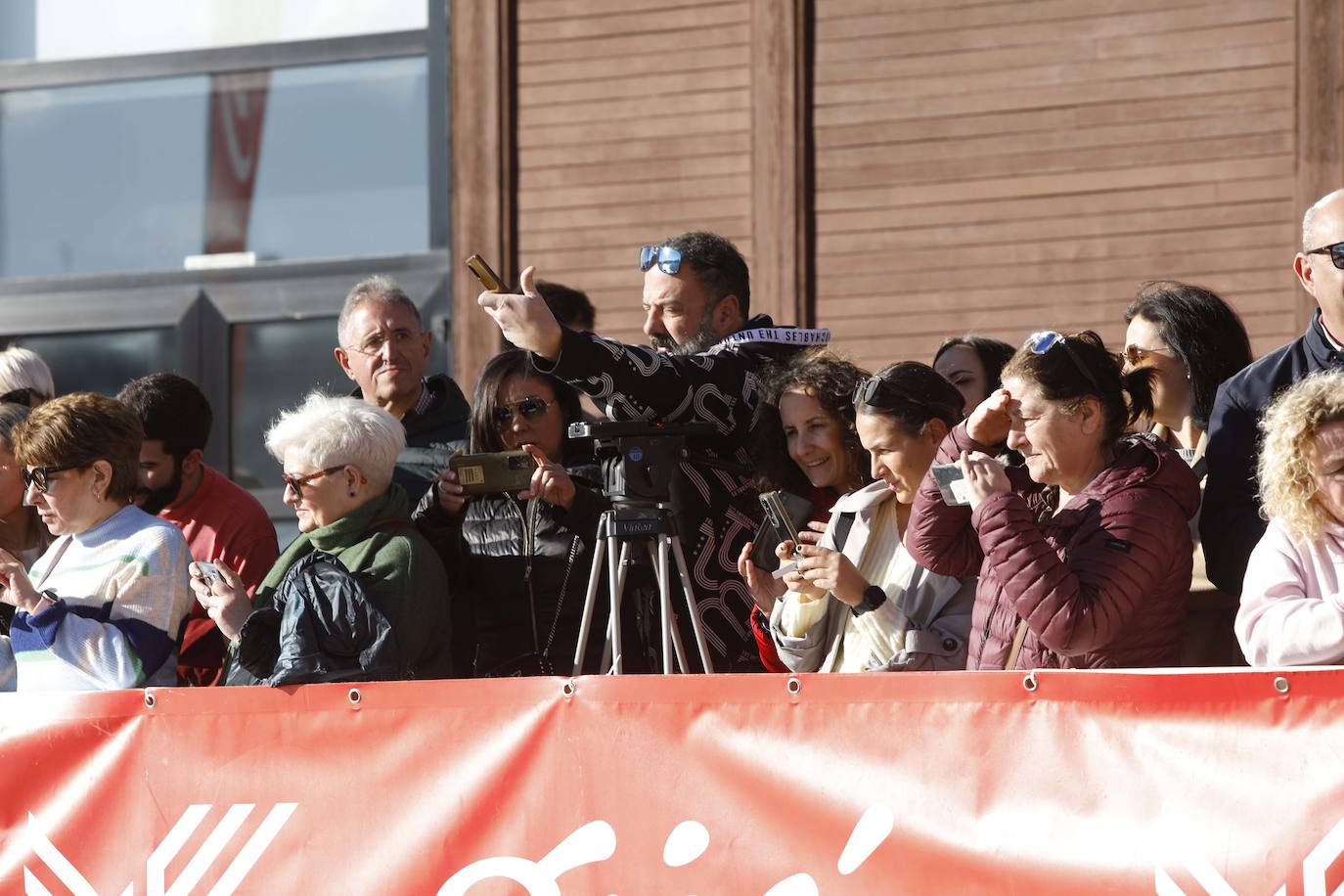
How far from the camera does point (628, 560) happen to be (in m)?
4.14

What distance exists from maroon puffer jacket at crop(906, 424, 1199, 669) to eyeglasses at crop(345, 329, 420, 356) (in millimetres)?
2098

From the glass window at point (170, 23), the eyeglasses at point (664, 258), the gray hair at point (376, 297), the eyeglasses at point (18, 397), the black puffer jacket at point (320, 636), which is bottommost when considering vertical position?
the black puffer jacket at point (320, 636)

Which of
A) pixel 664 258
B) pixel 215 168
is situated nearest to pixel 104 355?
pixel 215 168

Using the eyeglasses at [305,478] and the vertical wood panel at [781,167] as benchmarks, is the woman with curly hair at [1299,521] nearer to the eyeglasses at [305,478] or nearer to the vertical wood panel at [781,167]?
the eyeglasses at [305,478]

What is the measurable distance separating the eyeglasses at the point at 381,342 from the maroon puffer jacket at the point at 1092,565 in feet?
6.88

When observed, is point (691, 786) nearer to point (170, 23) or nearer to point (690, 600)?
point (690, 600)

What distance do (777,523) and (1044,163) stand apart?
3.74 m

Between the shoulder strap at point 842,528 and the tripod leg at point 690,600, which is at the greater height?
the shoulder strap at point 842,528

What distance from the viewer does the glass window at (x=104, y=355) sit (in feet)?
28.4

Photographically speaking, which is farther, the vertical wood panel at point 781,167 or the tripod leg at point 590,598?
the vertical wood panel at point 781,167

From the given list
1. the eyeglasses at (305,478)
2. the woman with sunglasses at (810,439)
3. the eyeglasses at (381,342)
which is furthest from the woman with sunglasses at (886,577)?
the eyeglasses at (381,342)

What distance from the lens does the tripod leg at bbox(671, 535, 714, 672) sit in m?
4.16

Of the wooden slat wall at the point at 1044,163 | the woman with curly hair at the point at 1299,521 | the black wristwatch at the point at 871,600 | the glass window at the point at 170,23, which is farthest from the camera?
the glass window at the point at 170,23

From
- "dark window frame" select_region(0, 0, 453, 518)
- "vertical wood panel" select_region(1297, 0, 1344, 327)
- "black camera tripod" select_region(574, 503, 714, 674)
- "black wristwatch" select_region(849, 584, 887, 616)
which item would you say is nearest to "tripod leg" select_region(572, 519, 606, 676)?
"black camera tripod" select_region(574, 503, 714, 674)
